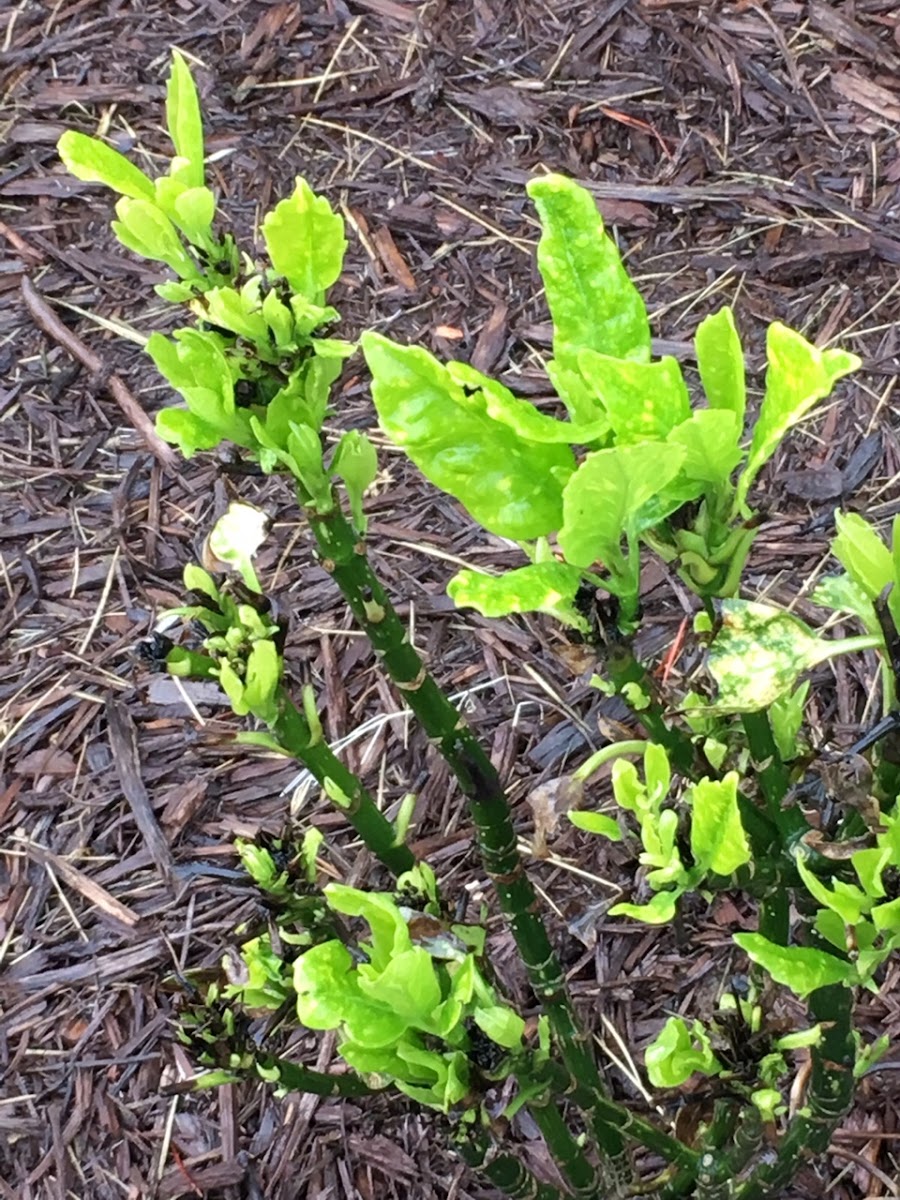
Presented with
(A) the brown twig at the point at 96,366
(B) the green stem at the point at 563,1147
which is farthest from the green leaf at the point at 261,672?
(A) the brown twig at the point at 96,366

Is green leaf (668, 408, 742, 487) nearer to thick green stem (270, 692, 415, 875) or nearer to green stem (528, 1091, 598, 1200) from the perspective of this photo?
thick green stem (270, 692, 415, 875)

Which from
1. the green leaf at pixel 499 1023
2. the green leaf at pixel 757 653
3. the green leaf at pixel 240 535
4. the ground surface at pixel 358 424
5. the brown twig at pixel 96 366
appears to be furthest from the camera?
the brown twig at pixel 96 366

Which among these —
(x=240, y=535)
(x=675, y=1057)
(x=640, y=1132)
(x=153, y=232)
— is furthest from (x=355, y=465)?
(x=640, y=1132)

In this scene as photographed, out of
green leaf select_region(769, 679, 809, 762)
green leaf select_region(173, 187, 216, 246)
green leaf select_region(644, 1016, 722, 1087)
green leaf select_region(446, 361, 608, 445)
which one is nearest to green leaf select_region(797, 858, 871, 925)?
green leaf select_region(769, 679, 809, 762)

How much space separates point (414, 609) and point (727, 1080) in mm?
1354

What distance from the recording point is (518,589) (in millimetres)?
664

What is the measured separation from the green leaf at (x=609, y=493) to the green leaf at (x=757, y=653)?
3.7 inches

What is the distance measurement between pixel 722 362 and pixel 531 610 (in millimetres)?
188

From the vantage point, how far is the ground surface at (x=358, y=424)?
1.83m

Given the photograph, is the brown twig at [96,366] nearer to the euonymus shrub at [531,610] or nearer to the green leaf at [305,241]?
the euonymus shrub at [531,610]

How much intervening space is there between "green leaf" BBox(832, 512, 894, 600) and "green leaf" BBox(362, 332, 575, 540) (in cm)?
18

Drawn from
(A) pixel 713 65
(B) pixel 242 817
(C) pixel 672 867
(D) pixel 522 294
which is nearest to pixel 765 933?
(C) pixel 672 867

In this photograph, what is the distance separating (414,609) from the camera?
7.47ft

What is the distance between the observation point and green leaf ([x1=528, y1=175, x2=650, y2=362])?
72 cm
